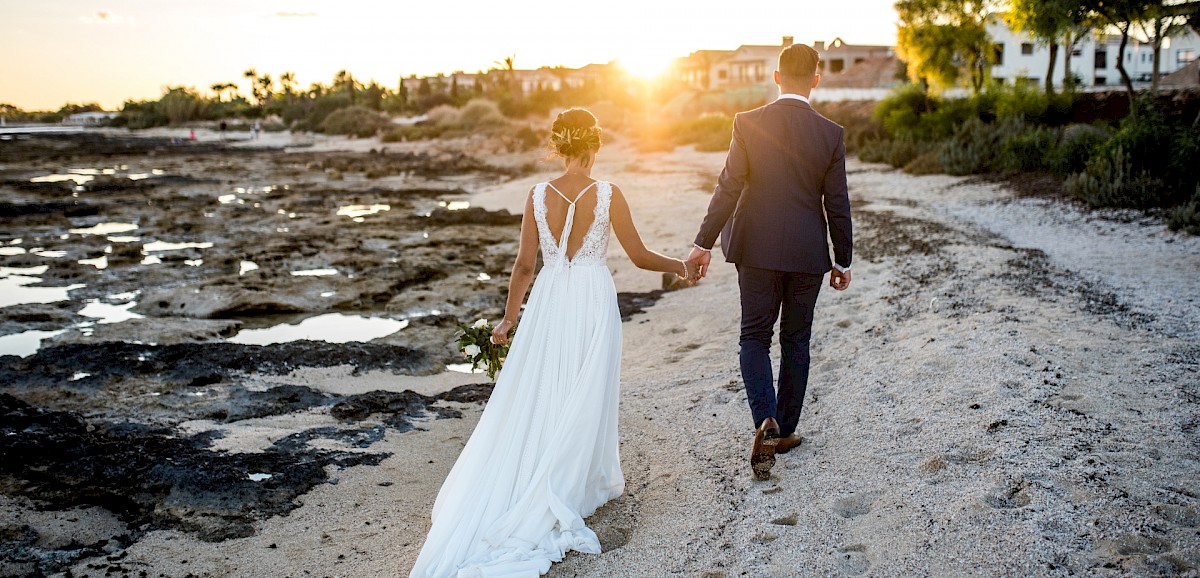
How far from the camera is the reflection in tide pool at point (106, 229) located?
54.6 feet

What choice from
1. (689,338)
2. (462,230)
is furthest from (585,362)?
(462,230)

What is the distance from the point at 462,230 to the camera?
15.8 meters

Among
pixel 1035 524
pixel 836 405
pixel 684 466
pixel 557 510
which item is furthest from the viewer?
pixel 836 405

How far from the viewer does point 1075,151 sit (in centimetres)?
1366

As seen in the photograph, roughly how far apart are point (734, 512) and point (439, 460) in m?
2.07

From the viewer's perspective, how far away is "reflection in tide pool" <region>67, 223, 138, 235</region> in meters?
16.7

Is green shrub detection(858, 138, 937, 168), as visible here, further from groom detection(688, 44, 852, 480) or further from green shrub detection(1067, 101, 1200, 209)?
groom detection(688, 44, 852, 480)

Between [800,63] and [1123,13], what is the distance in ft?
54.6

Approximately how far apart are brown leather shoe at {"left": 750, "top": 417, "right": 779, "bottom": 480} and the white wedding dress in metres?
0.79

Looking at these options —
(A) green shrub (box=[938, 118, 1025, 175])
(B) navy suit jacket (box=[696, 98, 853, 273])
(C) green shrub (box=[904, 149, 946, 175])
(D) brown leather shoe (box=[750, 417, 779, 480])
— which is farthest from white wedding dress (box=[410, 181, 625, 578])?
(C) green shrub (box=[904, 149, 946, 175])

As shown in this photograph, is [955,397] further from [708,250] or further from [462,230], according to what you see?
[462,230]

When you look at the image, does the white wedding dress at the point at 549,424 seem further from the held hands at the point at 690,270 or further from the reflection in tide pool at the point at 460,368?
the reflection in tide pool at the point at 460,368

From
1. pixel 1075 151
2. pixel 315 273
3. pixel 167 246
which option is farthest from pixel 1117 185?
pixel 167 246

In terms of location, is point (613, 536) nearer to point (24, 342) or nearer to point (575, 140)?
point (575, 140)
